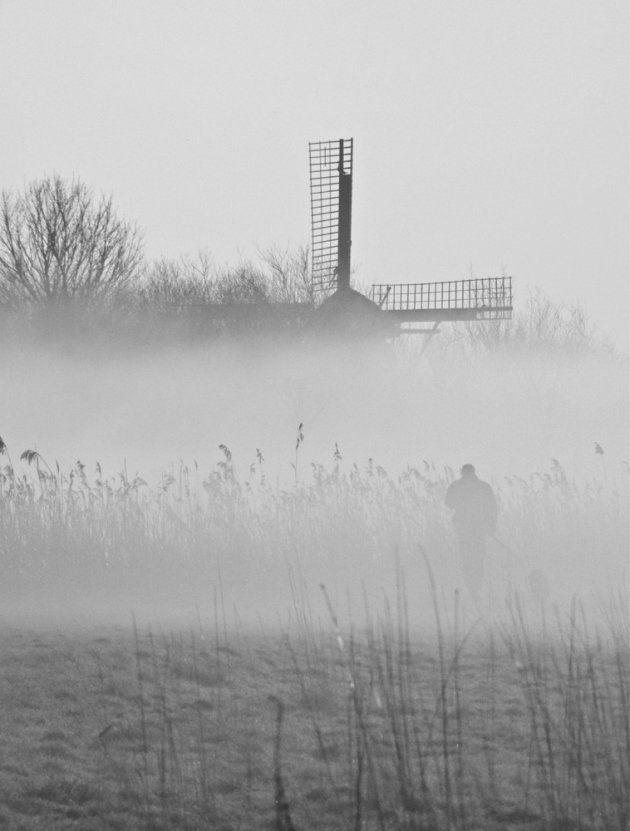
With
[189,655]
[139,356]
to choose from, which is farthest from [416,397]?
[189,655]

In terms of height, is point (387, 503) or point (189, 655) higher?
point (387, 503)

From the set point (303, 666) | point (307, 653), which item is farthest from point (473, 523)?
point (303, 666)

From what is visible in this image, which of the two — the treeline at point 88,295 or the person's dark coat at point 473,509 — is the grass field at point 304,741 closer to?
the person's dark coat at point 473,509

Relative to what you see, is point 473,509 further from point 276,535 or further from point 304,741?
point 304,741

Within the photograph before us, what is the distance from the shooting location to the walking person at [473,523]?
1495 centimetres

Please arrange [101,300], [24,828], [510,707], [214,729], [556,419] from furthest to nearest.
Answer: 1. [556,419]
2. [101,300]
3. [510,707]
4. [214,729]
5. [24,828]

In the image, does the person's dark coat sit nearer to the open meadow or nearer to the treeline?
the open meadow

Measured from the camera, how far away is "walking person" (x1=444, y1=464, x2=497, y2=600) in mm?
14953

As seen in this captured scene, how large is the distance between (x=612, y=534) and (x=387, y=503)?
120 inches

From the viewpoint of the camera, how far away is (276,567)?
15930 millimetres

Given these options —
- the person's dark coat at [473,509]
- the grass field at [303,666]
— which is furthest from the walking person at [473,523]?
the grass field at [303,666]

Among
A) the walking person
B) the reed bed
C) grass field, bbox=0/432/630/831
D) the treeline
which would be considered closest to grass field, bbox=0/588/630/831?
grass field, bbox=0/432/630/831

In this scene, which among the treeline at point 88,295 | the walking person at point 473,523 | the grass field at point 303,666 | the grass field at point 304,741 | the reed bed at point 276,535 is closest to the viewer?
the grass field at point 304,741

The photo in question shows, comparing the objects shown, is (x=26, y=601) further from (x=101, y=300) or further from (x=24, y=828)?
(x=101, y=300)
